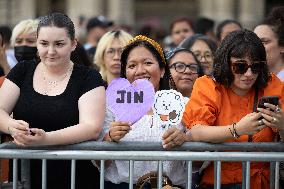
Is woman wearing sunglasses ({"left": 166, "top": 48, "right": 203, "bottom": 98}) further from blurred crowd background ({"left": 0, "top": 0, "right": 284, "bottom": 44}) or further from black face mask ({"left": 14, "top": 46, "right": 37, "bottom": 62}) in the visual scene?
blurred crowd background ({"left": 0, "top": 0, "right": 284, "bottom": 44})

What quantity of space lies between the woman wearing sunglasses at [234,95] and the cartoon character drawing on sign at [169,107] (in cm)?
15

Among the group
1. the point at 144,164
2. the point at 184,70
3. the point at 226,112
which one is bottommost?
the point at 144,164

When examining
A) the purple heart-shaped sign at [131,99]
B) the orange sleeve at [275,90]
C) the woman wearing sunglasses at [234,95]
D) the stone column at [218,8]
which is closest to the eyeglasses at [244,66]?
the woman wearing sunglasses at [234,95]

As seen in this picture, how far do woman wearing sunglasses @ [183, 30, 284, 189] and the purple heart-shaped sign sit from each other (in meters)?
0.31

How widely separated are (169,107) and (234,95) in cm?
52

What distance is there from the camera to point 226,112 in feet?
15.4

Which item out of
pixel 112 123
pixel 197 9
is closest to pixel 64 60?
pixel 112 123

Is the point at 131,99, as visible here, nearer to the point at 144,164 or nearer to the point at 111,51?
the point at 144,164

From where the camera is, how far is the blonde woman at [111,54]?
7.01 metres

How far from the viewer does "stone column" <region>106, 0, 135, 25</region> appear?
3692 cm

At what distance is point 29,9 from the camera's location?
121ft

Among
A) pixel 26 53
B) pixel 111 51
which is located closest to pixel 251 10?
pixel 111 51

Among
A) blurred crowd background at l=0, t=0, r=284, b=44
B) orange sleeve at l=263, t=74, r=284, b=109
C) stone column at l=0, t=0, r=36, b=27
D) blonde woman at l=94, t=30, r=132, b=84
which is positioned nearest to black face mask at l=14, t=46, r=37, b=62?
blonde woman at l=94, t=30, r=132, b=84

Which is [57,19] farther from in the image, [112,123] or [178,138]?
[178,138]
